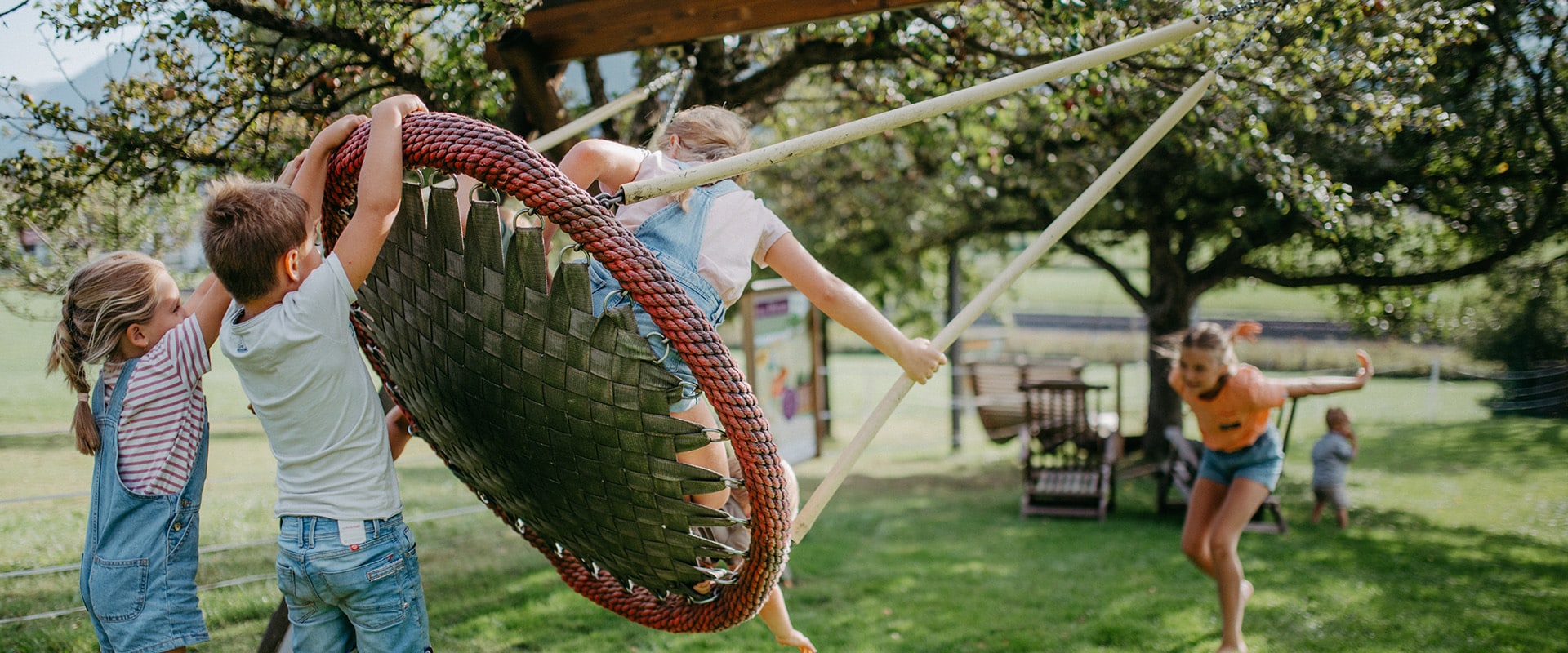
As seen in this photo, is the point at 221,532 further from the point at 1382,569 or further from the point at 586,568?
the point at 1382,569

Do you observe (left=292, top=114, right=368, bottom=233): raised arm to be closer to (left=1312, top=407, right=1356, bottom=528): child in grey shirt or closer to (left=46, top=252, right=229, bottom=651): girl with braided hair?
(left=46, top=252, right=229, bottom=651): girl with braided hair

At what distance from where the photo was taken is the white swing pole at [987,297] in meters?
2.53

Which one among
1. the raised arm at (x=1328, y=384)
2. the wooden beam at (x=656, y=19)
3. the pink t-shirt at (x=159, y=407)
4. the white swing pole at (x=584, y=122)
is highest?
the wooden beam at (x=656, y=19)

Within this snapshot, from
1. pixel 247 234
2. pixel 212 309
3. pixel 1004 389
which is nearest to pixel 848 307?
pixel 247 234

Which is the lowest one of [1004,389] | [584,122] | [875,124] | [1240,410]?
[1004,389]

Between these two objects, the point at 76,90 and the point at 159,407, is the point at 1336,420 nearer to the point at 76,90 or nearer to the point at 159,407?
the point at 159,407

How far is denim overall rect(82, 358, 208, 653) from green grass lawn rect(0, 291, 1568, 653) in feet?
6.11

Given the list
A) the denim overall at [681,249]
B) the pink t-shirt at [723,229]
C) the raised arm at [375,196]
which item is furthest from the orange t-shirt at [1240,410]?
the raised arm at [375,196]

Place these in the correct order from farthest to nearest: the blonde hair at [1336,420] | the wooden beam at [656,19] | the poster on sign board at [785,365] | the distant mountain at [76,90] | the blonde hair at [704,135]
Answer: the poster on sign board at [785,365]
the blonde hair at [1336,420]
the distant mountain at [76,90]
the wooden beam at [656,19]
the blonde hair at [704,135]

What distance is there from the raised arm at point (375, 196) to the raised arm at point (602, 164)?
32 cm

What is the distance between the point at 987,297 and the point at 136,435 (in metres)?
2.08

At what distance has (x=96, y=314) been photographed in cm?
228

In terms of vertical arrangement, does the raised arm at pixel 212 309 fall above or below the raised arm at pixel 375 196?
below

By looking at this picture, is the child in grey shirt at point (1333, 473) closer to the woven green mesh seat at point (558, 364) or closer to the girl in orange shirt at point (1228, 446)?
the girl in orange shirt at point (1228, 446)
